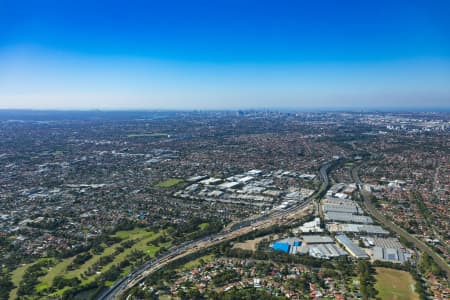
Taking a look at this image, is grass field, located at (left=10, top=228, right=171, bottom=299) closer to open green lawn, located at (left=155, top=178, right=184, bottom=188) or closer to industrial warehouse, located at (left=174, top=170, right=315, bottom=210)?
industrial warehouse, located at (left=174, top=170, right=315, bottom=210)

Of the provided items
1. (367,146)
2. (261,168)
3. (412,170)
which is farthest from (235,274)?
(367,146)

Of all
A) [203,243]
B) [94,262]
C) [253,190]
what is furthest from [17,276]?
[253,190]

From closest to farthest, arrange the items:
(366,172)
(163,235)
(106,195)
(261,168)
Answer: (163,235) < (106,195) < (366,172) < (261,168)

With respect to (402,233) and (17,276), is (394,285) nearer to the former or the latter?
(402,233)

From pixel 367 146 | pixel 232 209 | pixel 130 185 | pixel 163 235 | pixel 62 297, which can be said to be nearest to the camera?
pixel 62 297

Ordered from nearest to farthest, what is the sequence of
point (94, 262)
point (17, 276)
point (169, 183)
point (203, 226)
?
point (17, 276), point (94, 262), point (203, 226), point (169, 183)

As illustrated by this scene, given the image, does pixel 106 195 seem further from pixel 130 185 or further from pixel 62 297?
pixel 62 297
